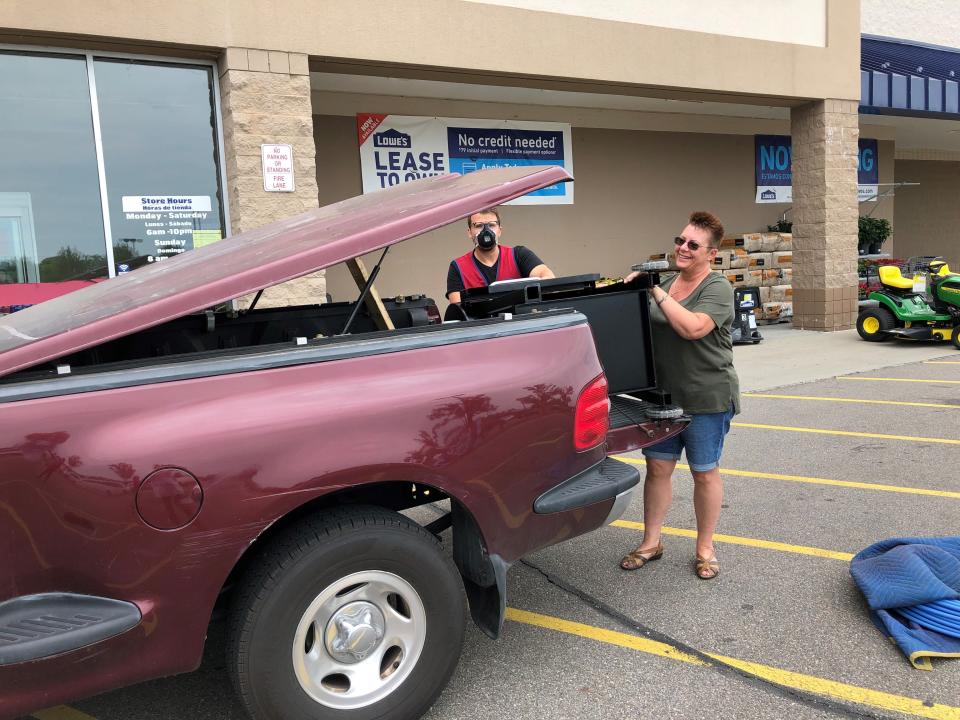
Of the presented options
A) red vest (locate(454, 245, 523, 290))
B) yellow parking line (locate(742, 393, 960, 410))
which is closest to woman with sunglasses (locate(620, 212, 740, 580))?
red vest (locate(454, 245, 523, 290))

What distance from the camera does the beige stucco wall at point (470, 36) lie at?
22.1 feet

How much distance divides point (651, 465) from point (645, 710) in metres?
1.41

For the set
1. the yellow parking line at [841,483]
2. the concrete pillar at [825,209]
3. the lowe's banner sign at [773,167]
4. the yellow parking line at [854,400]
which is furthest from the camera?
the lowe's banner sign at [773,167]

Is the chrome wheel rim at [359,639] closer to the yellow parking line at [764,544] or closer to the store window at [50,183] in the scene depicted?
the yellow parking line at [764,544]

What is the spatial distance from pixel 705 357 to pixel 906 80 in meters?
12.9

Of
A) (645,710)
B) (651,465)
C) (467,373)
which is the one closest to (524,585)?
(651,465)

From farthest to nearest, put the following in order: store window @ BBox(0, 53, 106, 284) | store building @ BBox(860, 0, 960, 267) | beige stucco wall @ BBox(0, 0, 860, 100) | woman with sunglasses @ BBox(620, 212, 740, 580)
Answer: store building @ BBox(860, 0, 960, 267), store window @ BBox(0, 53, 106, 284), beige stucco wall @ BBox(0, 0, 860, 100), woman with sunglasses @ BBox(620, 212, 740, 580)

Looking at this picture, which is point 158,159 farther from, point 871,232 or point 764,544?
point 871,232

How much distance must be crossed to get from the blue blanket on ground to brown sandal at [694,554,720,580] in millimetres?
609

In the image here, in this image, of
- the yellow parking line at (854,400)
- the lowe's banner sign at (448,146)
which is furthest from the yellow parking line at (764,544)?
the lowe's banner sign at (448,146)

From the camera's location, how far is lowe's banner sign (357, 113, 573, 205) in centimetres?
1113

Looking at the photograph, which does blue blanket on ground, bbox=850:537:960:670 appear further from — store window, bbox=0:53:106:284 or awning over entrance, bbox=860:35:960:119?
awning over entrance, bbox=860:35:960:119

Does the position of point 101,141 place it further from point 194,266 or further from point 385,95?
point 194,266

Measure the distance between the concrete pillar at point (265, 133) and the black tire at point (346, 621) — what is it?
5.33 m
